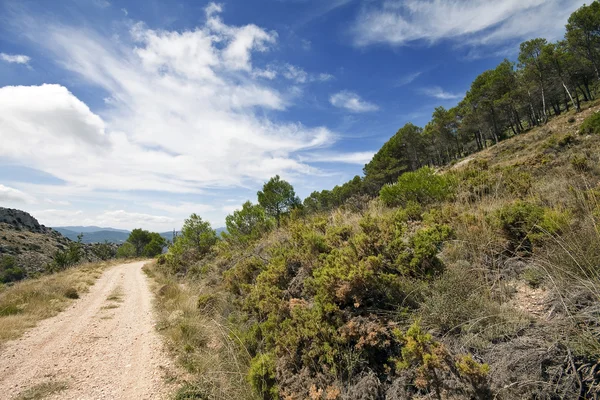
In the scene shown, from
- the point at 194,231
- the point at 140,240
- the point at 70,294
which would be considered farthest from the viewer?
the point at 140,240

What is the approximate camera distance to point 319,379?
2.87m

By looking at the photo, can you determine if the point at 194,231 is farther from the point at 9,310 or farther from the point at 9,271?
the point at 9,271

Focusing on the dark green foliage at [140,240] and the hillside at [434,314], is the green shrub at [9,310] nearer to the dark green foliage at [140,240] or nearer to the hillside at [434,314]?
the hillside at [434,314]

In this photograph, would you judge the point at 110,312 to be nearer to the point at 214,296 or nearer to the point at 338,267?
the point at 214,296

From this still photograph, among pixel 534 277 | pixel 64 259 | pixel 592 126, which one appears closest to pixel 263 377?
pixel 534 277

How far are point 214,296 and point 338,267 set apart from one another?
523cm

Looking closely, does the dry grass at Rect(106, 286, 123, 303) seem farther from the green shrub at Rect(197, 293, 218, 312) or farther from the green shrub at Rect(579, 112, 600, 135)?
the green shrub at Rect(579, 112, 600, 135)

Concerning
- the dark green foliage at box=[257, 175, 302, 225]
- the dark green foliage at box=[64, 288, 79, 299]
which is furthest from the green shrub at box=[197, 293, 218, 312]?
the dark green foliage at box=[257, 175, 302, 225]

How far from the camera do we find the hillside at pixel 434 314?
1848mm

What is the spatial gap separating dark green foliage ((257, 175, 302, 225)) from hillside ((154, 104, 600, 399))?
23.6 metres

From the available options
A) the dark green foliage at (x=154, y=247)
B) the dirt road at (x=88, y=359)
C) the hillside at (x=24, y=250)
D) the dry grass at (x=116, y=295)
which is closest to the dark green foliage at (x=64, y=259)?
the hillside at (x=24, y=250)

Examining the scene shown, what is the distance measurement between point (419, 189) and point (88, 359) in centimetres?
886

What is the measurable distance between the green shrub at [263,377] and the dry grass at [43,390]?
12.6 feet

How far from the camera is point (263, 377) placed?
11.0ft
